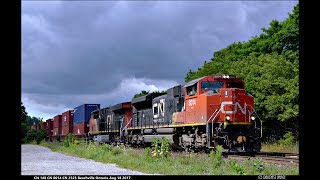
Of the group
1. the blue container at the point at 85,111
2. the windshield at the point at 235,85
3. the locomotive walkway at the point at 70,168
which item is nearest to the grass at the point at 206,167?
the locomotive walkway at the point at 70,168

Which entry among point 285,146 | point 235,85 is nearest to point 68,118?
point 285,146

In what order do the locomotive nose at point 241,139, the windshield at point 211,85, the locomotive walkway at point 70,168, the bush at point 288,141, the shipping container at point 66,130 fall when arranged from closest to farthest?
the locomotive walkway at point 70,168, the locomotive nose at point 241,139, the windshield at point 211,85, the bush at point 288,141, the shipping container at point 66,130

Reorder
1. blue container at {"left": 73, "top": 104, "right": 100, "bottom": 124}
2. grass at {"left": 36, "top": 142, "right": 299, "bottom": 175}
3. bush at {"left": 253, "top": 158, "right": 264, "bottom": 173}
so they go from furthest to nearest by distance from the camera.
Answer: blue container at {"left": 73, "top": 104, "right": 100, "bottom": 124} → bush at {"left": 253, "top": 158, "right": 264, "bottom": 173} → grass at {"left": 36, "top": 142, "right": 299, "bottom": 175}

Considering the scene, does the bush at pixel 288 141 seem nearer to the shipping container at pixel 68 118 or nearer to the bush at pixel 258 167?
the bush at pixel 258 167

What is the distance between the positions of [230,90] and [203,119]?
61.7 inches

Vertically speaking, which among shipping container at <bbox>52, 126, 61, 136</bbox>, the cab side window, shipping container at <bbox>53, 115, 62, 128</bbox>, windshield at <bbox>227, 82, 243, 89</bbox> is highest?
windshield at <bbox>227, 82, 243, 89</bbox>

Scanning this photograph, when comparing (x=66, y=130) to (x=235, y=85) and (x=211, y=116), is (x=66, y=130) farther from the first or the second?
(x=211, y=116)

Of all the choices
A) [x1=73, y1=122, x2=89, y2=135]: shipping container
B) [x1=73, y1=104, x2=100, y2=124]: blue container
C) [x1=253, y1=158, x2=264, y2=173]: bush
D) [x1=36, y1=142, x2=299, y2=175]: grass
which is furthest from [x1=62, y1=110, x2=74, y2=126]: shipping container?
[x1=253, y1=158, x2=264, y2=173]: bush

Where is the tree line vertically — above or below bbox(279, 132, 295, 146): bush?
above

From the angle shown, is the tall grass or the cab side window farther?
the tall grass

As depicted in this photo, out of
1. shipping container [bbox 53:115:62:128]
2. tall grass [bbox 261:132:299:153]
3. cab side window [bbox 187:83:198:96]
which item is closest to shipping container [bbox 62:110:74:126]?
shipping container [bbox 53:115:62:128]

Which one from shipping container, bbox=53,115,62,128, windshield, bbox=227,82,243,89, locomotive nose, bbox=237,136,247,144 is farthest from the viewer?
shipping container, bbox=53,115,62,128

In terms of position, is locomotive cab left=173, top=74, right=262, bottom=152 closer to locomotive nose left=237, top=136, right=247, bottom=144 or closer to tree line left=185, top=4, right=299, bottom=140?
locomotive nose left=237, top=136, right=247, bottom=144
